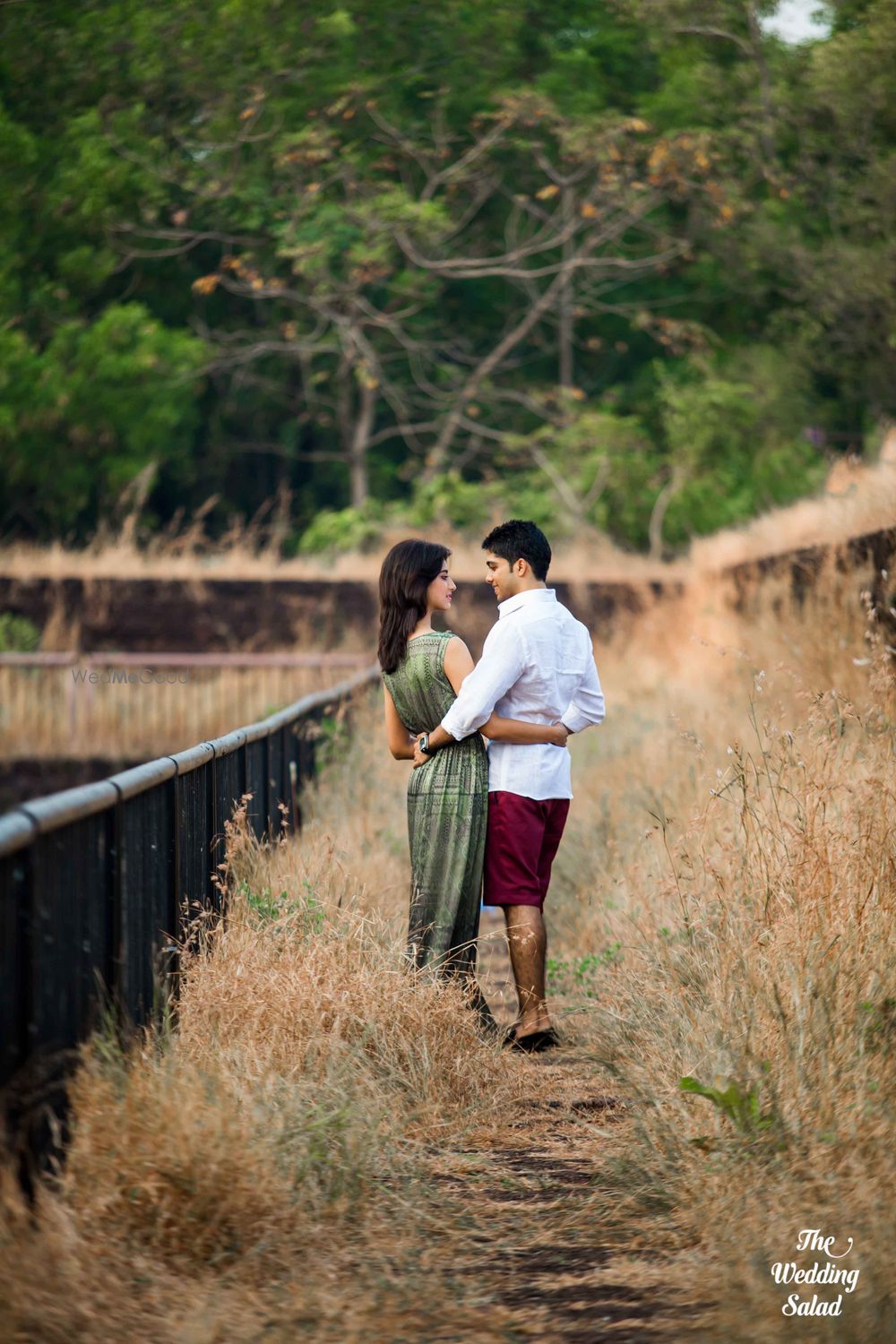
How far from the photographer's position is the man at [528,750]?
223 inches

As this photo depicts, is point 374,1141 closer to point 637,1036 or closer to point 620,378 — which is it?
point 637,1036

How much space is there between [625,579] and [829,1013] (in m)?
14.7

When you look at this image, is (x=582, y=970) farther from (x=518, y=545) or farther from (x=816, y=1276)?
(x=816, y=1276)

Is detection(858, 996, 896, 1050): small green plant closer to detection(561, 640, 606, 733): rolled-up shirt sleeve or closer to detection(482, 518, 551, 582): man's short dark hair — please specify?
detection(561, 640, 606, 733): rolled-up shirt sleeve

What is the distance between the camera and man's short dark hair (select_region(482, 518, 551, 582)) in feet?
18.8

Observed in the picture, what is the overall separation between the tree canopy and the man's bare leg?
1919 centimetres

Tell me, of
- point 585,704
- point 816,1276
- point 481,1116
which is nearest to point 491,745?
point 585,704

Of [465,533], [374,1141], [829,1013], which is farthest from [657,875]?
[465,533]

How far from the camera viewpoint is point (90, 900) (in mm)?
3713

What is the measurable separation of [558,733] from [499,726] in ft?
0.78

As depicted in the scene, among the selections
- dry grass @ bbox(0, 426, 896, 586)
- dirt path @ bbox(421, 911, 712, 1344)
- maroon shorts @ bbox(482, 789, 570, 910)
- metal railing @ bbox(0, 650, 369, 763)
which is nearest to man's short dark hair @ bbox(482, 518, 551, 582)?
maroon shorts @ bbox(482, 789, 570, 910)

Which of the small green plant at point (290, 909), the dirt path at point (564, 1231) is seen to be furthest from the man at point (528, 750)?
the small green plant at point (290, 909)

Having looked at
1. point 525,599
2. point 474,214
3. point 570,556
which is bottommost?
point 525,599

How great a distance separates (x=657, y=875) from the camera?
6.29 metres
